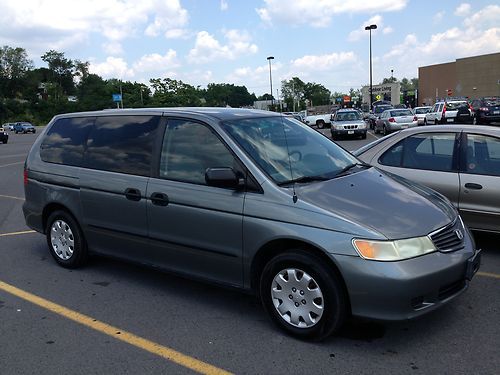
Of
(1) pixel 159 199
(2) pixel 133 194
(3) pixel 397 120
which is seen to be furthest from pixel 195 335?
(3) pixel 397 120

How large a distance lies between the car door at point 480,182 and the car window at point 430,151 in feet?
0.57

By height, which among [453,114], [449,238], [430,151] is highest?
[453,114]

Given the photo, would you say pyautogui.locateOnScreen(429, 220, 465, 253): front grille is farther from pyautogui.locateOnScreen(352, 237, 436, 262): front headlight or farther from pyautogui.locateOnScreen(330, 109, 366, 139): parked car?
pyautogui.locateOnScreen(330, 109, 366, 139): parked car

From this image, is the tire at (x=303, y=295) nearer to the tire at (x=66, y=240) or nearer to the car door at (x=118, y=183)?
the car door at (x=118, y=183)

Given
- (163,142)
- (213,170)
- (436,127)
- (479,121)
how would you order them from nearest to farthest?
(213,170)
(163,142)
(436,127)
(479,121)

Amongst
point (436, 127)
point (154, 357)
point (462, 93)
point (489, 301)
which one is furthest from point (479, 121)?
point (462, 93)

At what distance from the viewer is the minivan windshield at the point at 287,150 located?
13.3ft

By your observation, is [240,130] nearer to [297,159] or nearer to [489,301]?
[297,159]

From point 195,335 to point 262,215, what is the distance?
1067mm

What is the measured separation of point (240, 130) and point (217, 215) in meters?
0.79

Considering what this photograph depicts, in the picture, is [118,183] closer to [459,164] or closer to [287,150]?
[287,150]

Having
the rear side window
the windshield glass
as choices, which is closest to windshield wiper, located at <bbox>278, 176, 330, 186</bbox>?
the rear side window

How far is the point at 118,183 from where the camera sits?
479 cm

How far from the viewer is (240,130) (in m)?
4.30
